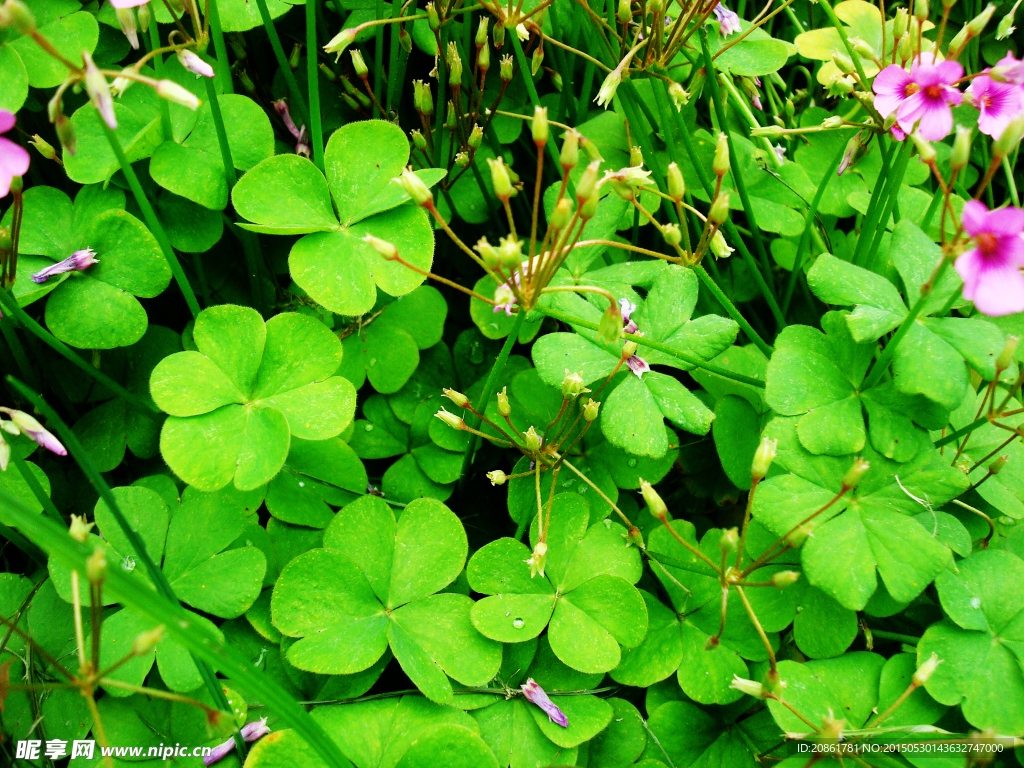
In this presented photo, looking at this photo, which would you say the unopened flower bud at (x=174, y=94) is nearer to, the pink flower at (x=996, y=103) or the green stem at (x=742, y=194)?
the green stem at (x=742, y=194)

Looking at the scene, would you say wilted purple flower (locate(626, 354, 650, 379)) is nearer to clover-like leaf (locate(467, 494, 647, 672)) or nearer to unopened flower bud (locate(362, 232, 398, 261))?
clover-like leaf (locate(467, 494, 647, 672))

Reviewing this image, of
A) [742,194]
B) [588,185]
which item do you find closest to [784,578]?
[588,185]

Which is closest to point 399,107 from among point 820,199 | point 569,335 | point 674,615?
point 569,335

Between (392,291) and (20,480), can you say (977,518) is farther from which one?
(20,480)

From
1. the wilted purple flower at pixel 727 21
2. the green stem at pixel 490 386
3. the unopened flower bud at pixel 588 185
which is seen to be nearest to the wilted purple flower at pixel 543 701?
the green stem at pixel 490 386

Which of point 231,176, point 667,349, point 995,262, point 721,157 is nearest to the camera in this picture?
point 995,262

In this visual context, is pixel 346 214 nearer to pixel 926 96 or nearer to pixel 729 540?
pixel 729 540
